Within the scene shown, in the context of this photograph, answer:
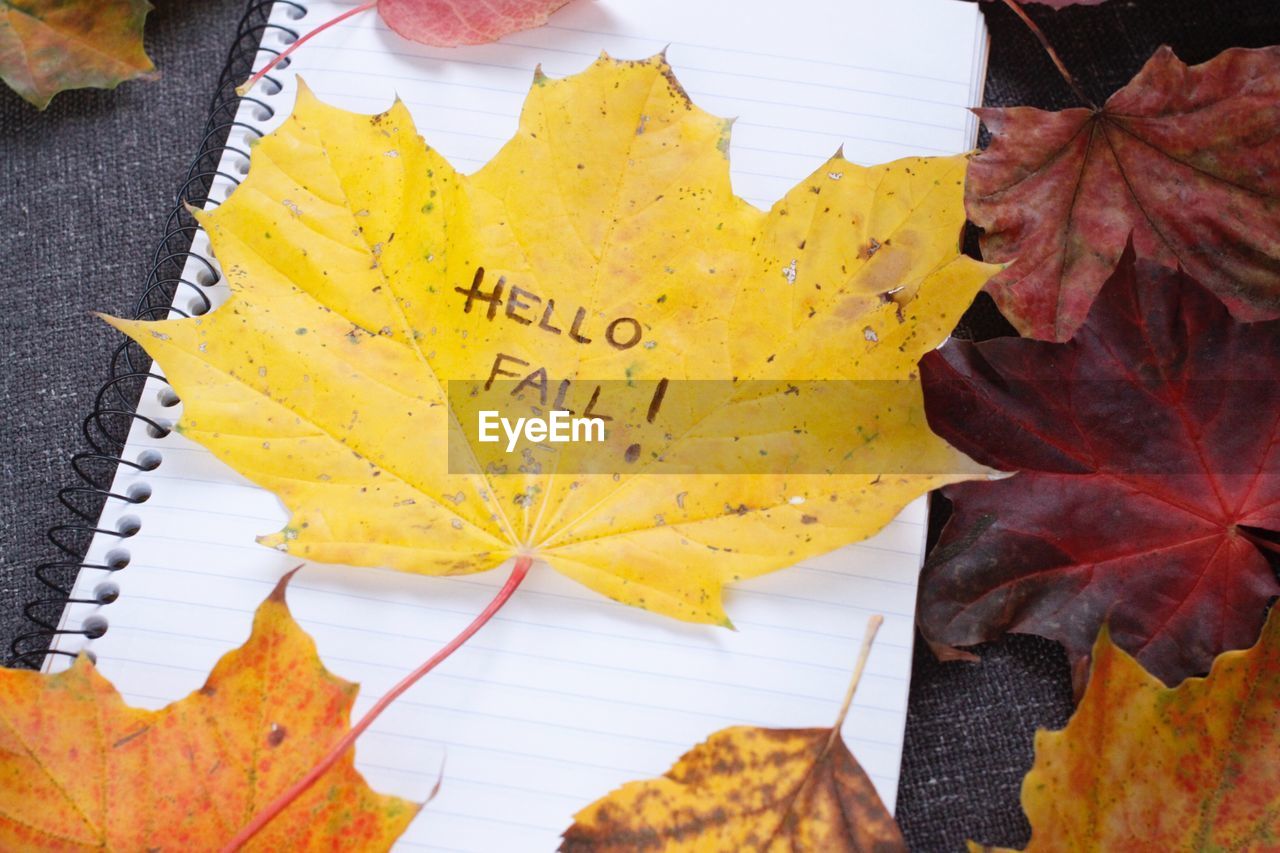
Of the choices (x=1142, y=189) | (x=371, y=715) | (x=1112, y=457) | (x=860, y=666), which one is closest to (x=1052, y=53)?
(x=1142, y=189)

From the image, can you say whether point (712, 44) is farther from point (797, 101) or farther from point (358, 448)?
point (358, 448)

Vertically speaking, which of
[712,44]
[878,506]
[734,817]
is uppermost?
[712,44]

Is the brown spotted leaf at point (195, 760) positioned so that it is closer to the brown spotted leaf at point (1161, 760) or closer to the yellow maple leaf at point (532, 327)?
the yellow maple leaf at point (532, 327)

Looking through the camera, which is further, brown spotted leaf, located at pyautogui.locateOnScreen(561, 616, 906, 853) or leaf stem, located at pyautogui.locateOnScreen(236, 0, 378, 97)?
leaf stem, located at pyautogui.locateOnScreen(236, 0, 378, 97)

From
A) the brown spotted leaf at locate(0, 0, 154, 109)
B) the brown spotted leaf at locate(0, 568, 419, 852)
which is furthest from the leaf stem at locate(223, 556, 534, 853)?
the brown spotted leaf at locate(0, 0, 154, 109)

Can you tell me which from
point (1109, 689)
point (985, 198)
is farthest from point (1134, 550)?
point (985, 198)

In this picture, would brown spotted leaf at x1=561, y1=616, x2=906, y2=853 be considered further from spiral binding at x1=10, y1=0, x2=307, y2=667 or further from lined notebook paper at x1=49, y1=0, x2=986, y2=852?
spiral binding at x1=10, y1=0, x2=307, y2=667

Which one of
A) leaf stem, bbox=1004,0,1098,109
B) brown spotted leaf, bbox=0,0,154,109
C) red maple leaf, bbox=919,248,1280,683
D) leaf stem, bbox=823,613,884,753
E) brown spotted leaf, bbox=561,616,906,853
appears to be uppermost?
leaf stem, bbox=1004,0,1098,109
